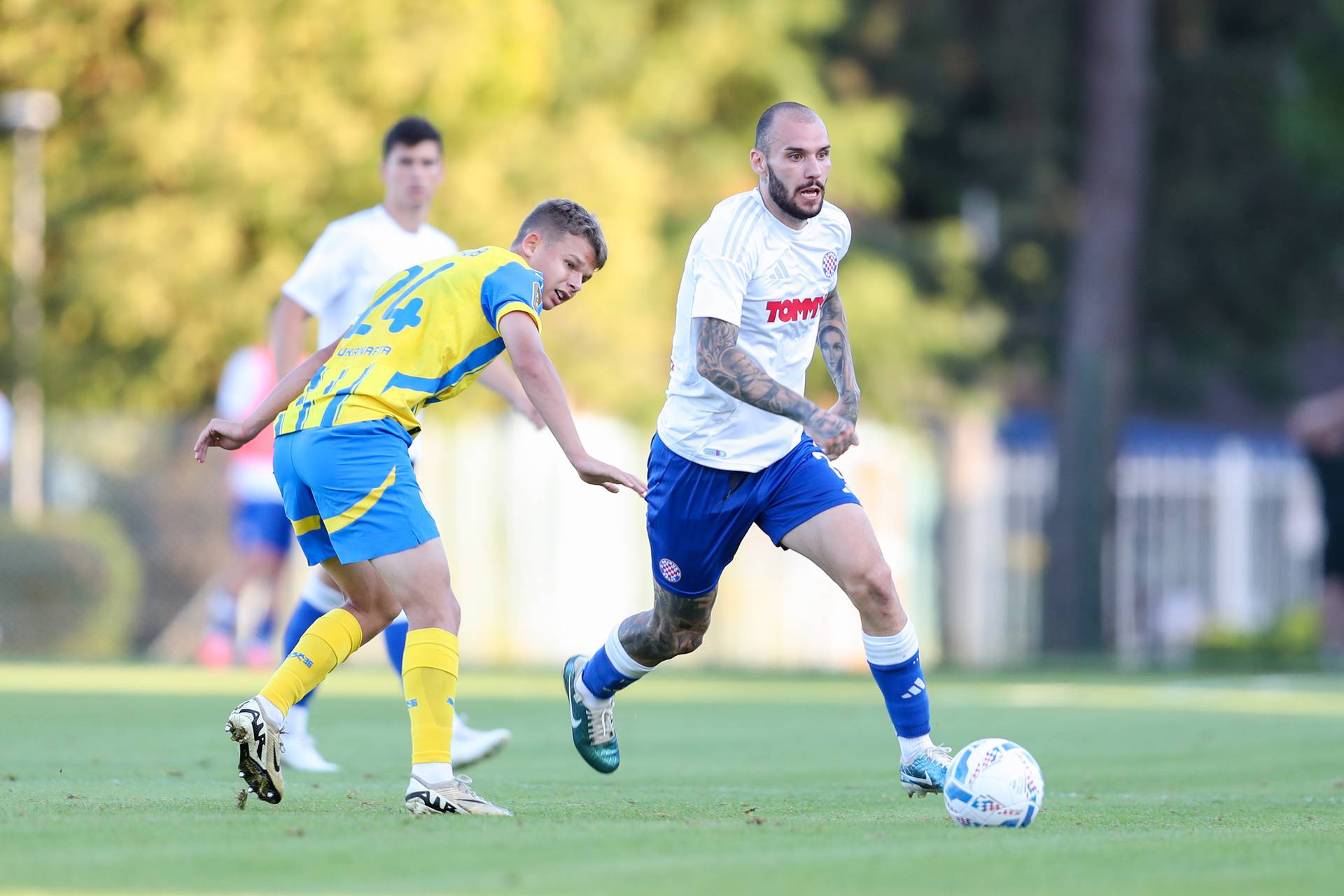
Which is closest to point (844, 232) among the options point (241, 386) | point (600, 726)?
point (600, 726)

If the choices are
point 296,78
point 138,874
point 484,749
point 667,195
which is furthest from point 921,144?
point 138,874

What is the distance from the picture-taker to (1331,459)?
17.8 m

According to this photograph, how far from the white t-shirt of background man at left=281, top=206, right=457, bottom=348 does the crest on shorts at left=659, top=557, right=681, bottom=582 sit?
197cm

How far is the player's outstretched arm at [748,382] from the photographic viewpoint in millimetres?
6633

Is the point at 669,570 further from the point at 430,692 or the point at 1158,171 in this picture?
the point at 1158,171

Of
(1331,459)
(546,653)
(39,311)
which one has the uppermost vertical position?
(39,311)

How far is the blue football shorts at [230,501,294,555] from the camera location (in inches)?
580

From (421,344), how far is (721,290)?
1.13m

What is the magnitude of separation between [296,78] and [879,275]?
9.79 metres

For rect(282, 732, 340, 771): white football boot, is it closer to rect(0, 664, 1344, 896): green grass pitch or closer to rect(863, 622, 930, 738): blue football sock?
rect(0, 664, 1344, 896): green grass pitch

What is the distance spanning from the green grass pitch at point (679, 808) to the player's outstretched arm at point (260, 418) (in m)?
1.14

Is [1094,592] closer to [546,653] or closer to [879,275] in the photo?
[546,653]

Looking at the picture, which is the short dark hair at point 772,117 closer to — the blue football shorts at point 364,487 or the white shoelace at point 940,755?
the blue football shorts at point 364,487

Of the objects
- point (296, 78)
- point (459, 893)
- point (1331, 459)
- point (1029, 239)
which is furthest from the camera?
point (1029, 239)
